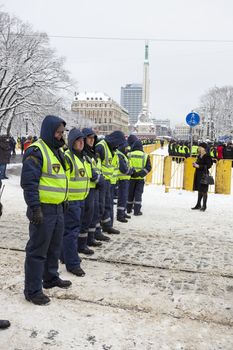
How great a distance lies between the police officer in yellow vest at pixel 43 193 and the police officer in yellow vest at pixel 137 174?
5.27 meters

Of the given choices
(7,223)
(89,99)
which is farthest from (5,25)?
(89,99)

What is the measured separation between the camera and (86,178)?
5613 millimetres

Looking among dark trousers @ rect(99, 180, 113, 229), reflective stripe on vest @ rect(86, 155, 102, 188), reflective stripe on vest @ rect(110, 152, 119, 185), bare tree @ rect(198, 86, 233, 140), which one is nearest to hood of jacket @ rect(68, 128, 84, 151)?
reflective stripe on vest @ rect(86, 155, 102, 188)

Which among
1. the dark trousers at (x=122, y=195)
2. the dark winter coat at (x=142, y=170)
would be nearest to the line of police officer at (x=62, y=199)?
the dark trousers at (x=122, y=195)

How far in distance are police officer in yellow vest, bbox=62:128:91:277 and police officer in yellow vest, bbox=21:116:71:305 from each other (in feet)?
2.50

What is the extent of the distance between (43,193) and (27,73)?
30854 mm

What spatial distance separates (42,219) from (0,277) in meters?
1.38

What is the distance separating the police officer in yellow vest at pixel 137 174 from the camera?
9.76m

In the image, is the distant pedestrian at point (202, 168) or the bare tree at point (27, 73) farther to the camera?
the bare tree at point (27, 73)

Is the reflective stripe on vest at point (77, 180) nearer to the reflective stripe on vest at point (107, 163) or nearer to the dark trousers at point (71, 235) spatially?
Answer: the dark trousers at point (71, 235)

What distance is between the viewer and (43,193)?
14.5ft

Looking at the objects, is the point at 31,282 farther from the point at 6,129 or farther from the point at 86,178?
the point at 6,129

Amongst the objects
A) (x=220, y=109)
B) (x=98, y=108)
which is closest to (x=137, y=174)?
(x=220, y=109)

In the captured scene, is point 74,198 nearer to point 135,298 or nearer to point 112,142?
point 135,298
